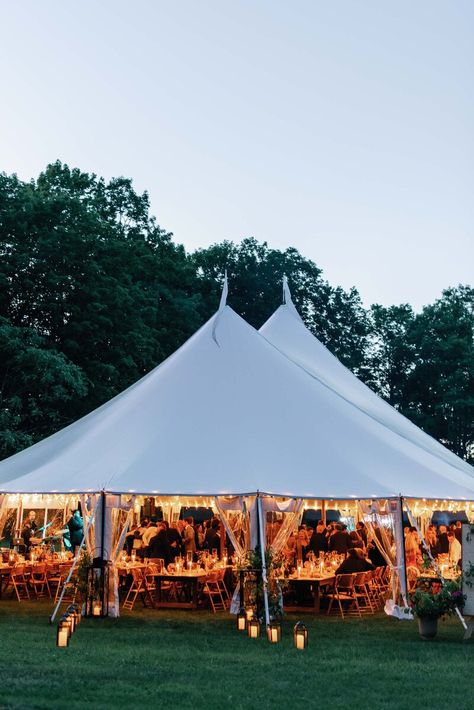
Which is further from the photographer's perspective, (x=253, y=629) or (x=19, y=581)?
(x=19, y=581)

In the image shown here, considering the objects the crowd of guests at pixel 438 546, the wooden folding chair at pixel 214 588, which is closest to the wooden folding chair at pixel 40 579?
the wooden folding chair at pixel 214 588

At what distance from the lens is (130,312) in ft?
93.1

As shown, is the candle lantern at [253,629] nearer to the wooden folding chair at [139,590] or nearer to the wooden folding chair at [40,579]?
the wooden folding chair at [139,590]

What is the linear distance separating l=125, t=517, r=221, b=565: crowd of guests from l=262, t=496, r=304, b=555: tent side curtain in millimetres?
2724

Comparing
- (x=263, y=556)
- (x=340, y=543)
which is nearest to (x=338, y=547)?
(x=340, y=543)

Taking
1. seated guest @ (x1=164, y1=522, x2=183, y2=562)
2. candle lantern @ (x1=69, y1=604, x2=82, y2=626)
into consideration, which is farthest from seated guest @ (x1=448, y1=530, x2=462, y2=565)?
candle lantern @ (x1=69, y1=604, x2=82, y2=626)

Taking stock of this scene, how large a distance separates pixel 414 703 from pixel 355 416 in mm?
7683

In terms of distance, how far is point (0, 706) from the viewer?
6891mm

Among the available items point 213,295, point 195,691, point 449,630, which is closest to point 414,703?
point 195,691

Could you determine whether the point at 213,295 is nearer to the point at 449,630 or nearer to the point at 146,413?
→ the point at 146,413

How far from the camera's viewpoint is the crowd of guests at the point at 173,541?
15.9m

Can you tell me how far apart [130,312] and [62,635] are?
1880 centimetres

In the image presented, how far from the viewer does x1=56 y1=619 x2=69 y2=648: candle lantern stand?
33.3 ft

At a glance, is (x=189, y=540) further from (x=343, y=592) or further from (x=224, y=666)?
(x=224, y=666)
